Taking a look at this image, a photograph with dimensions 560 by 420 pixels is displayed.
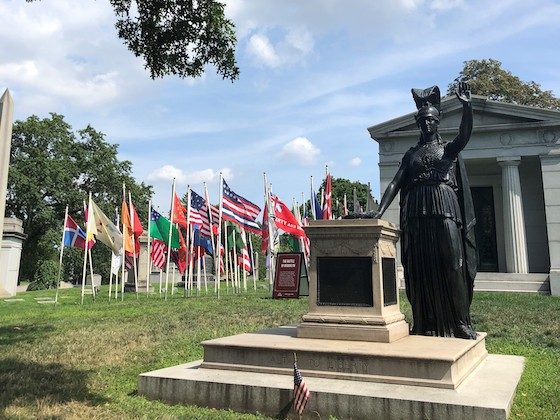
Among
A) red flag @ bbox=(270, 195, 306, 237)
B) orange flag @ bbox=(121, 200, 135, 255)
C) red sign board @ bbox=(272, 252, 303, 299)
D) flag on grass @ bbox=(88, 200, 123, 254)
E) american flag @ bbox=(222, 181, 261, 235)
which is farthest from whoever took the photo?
american flag @ bbox=(222, 181, 261, 235)

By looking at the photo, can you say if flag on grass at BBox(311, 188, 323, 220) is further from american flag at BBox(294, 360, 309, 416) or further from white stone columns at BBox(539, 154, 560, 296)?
american flag at BBox(294, 360, 309, 416)

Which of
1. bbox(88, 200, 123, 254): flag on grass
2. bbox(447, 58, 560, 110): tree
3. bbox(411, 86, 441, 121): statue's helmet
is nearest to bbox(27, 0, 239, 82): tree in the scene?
bbox(411, 86, 441, 121): statue's helmet

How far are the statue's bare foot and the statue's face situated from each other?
2780 millimetres

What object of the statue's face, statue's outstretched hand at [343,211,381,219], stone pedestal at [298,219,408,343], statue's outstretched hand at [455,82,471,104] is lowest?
stone pedestal at [298,219,408,343]

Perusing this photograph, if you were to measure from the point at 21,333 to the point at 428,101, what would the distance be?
9505 mm

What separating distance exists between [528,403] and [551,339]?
472 cm

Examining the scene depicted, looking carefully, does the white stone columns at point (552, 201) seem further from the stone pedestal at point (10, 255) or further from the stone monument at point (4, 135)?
the stone pedestal at point (10, 255)

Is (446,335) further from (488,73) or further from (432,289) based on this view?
(488,73)

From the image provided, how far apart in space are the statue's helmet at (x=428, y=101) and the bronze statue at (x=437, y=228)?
0.02 m

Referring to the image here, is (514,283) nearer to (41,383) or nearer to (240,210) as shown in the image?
(240,210)

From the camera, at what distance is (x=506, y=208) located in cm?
2241

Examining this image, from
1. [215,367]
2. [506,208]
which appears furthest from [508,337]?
[506,208]

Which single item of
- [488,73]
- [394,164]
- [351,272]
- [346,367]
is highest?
[488,73]

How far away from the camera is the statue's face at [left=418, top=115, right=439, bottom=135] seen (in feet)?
23.1
